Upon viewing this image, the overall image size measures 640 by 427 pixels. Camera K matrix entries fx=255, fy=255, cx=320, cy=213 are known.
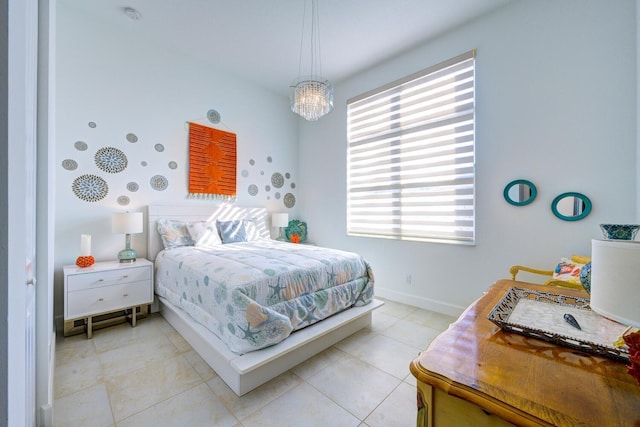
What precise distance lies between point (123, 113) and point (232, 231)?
185cm

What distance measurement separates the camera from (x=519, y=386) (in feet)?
2.07

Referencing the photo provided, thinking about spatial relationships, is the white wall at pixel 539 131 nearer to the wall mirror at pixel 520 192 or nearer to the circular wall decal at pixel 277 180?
the wall mirror at pixel 520 192

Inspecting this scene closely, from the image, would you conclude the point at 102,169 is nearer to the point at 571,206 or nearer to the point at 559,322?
the point at 559,322

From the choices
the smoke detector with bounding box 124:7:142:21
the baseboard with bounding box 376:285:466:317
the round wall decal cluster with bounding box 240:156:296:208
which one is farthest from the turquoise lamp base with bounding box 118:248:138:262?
the baseboard with bounding box 376:285:466:317

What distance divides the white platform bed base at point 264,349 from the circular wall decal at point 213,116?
2513mm

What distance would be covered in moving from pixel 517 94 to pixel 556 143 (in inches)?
23.4

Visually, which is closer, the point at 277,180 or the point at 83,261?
the point at 83,261

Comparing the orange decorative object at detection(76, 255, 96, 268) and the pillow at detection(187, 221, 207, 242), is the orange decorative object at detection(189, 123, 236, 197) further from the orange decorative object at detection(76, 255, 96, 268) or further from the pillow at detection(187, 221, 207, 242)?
the orange decorative object at detection(76, 255, 96, 268)

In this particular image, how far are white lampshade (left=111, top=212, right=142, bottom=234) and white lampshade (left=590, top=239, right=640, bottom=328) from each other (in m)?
3.32

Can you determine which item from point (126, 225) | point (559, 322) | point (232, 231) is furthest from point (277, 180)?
point (559, 322)

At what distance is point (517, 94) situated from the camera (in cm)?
247

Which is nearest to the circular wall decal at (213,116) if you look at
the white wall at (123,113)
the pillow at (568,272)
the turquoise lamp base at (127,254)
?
the white wall at (123,113)

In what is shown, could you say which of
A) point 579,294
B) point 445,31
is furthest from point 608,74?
point 579,294

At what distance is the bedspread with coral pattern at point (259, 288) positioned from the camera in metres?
1.70
